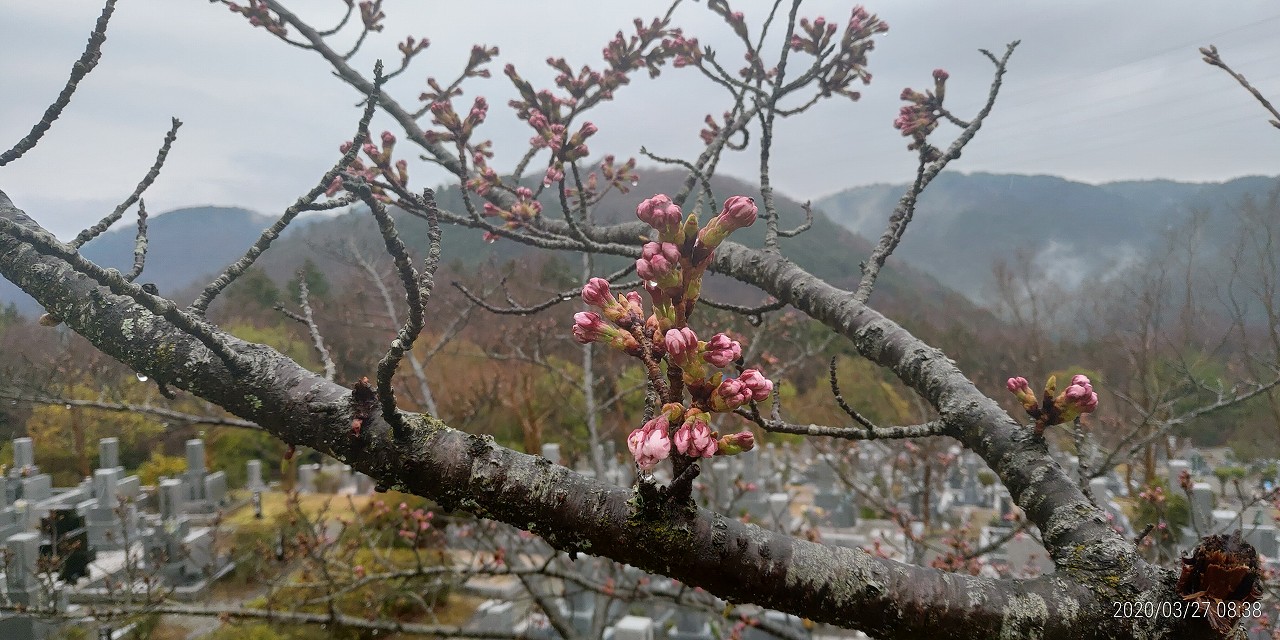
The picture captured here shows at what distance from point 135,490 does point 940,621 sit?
422 inches

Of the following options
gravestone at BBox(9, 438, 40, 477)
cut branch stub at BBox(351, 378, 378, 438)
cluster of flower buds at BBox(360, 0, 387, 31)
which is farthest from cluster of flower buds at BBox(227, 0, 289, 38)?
gravestone at BBox(9, 438, 40, 477)

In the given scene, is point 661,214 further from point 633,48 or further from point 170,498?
point 170,498

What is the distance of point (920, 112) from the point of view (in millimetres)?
1928

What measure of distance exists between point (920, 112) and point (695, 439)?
165 cm

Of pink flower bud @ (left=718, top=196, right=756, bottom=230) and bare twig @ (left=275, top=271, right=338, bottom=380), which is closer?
pink flower bud @ (left=718, top=196, right=756, bottom=230)

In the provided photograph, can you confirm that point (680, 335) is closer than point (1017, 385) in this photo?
Yes

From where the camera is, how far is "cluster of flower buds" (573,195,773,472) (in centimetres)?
73

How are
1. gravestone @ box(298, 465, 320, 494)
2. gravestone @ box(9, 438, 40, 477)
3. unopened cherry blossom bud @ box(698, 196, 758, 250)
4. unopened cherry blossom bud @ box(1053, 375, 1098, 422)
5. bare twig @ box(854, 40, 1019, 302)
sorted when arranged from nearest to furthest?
unopened cherry blossom bud @ box(698, 196, 758, 250) < unopened cherry blossom bud @ box(1053, 375, 1098, 422) < bare twig @ box(854, 40, 1019, 302) < gravestone @ box(9, 438, 40, 477) < gravestone @ box(298, 465, 320, 494)

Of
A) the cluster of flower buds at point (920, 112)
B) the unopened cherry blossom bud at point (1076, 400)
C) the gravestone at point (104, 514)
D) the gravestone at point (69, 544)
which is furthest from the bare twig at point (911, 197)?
the gravestone at point (104, 514)

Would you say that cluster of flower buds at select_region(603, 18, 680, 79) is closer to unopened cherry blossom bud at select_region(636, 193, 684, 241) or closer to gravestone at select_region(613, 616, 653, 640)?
unopened cherry blossom bud at select_region(636, 193, 684, 241)

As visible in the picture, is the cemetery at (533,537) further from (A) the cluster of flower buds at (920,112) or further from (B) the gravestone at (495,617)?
(A) the cluster of flower buds at (920,112)

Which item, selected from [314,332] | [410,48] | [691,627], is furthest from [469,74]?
[691,627]

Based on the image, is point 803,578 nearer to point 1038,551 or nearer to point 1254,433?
point 1038,551

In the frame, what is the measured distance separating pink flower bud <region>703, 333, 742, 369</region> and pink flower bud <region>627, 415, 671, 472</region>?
10 centimetres
